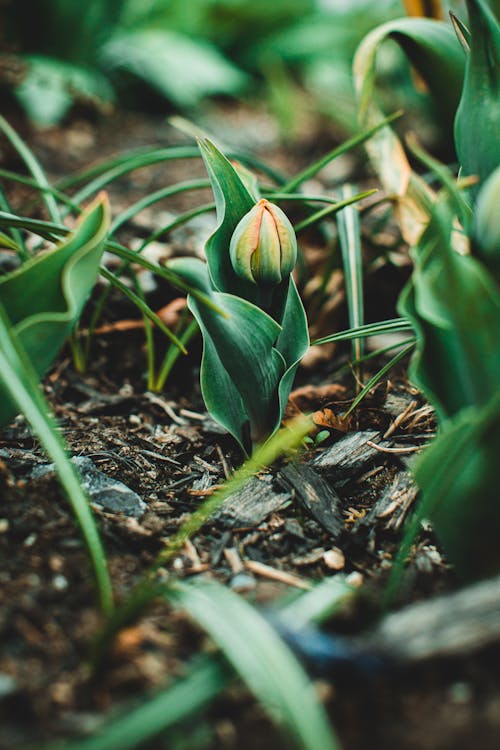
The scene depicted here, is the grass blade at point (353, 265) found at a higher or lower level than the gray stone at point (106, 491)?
higher

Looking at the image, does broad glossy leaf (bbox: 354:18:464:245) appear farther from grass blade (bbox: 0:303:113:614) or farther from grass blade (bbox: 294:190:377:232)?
grass blade (bbox: 0:303:113:614)

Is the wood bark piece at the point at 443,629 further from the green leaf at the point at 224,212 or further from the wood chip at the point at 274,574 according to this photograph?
the green leaf at the point at 224,212

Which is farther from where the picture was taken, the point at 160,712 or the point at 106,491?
the point at 106,491

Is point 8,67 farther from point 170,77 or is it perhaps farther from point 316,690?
point 316,690

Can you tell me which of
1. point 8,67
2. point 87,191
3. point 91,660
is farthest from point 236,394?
point 8,67

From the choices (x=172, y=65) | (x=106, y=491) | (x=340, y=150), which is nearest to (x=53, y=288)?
(x=106, y=491)

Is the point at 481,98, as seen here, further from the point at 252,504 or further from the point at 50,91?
the point at 50,91

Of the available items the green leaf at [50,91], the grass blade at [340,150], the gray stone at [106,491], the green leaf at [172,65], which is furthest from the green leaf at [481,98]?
the green leaf at [172,65]
